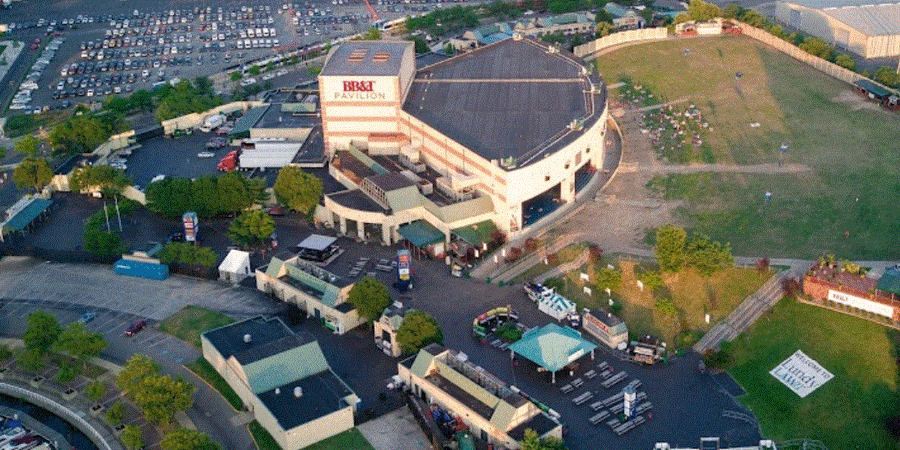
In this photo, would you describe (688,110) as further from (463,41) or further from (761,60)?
(463,41)

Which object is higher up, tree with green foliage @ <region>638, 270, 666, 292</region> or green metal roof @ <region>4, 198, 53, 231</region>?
green metal roof @ <region>4, 198, 53, 231</region>

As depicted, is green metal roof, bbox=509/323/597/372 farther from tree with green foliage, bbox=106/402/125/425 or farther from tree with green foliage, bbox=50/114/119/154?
tree with green foliage, bbox=50/114/119/154

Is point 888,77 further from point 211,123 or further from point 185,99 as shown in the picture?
point 185,99

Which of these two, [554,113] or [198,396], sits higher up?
[554,113]

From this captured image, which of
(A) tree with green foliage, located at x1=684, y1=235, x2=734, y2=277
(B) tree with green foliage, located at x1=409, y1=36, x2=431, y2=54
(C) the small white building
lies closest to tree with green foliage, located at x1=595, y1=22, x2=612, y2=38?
(B) tree with green foliage, located at x1=409, y1=36, x2=431, y2=54

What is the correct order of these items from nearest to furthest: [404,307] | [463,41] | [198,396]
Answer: [198,396]
[404,307]
[463,41]

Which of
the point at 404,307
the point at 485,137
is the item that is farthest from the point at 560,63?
the point at 404,307
